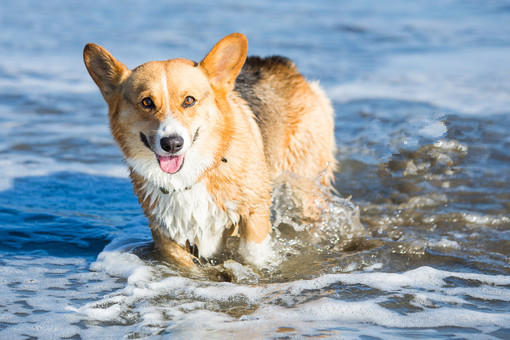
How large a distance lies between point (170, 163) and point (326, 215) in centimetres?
168

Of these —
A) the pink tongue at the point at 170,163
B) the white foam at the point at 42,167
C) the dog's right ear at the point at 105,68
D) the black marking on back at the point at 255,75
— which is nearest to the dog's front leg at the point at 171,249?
the pink tongue at the point at 170,163

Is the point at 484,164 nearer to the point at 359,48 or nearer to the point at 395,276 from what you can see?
the point at 395,276

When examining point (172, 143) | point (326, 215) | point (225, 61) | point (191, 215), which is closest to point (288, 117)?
point (326, 215)

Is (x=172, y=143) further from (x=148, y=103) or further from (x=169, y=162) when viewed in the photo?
(x=148, y=103)

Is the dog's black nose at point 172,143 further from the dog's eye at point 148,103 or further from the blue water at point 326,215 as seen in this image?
the blue water at point 326,215

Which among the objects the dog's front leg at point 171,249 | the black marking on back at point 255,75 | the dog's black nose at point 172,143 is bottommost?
the dog's front leg at point 171,249

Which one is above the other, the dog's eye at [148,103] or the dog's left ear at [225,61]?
the dog's left ear at [225,61]

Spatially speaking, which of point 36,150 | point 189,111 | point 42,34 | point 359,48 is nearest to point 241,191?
point 189,111

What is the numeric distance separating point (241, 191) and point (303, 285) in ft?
2.13

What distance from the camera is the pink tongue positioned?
10.8 ft

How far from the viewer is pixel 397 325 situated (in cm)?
306

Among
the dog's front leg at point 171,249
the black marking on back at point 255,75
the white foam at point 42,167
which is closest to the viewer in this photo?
the dog's front leg at point 171,249

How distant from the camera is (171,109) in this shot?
10.8 feet

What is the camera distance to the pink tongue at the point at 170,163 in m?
3.30
